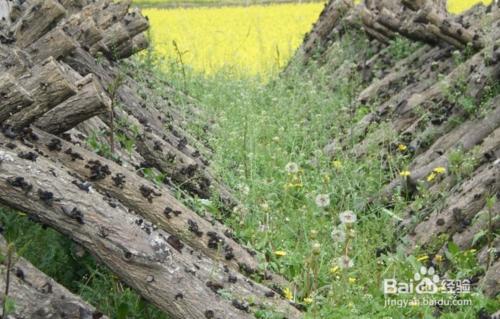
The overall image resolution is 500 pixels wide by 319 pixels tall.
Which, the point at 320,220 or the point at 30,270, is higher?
the point at 320,220

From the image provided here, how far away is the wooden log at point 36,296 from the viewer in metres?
3.13

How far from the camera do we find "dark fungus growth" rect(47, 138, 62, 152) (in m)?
4.04

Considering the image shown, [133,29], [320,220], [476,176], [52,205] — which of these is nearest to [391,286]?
[476,176]

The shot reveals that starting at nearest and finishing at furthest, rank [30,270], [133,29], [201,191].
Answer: [30,270] → [201,191] → [133,29]

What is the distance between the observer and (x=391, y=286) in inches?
168

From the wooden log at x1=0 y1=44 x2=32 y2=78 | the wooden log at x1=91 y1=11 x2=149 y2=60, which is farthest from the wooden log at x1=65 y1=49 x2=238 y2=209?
the wooden log at x1=0 y1=44 x2=32 y2=78

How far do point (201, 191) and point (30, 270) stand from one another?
7.02ft

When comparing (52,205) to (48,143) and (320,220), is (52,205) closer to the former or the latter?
(48,143)

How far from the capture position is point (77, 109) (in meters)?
4.06

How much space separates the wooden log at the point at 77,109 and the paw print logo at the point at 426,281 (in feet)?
5.11

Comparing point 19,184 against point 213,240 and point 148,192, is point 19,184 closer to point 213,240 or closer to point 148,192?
point 148,192

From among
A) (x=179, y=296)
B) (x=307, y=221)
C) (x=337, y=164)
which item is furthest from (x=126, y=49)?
(x=179, y=296)

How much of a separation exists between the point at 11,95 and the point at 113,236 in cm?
70

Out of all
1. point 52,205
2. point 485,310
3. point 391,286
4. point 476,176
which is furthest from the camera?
point 476,176
